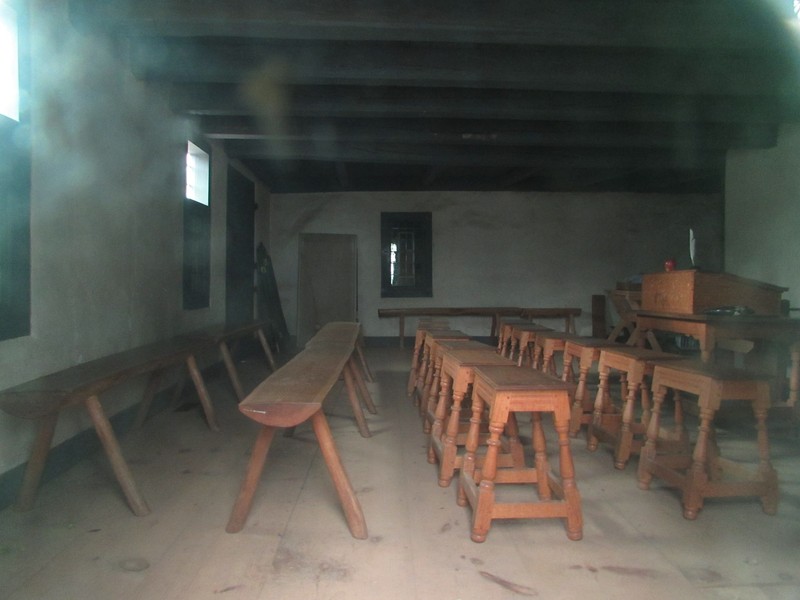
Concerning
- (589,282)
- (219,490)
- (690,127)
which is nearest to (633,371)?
(219,490)

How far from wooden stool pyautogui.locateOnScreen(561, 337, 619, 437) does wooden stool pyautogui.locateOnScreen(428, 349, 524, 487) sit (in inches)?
27.0

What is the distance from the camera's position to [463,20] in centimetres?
312

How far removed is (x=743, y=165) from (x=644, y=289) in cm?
253

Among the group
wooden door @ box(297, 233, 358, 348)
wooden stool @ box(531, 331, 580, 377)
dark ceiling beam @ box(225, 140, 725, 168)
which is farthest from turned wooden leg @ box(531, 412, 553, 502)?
wooden door @ box(297, 233, 358, 348)

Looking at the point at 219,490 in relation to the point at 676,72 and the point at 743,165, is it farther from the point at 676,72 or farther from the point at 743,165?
the point at 743,165

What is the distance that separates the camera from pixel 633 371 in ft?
9.21

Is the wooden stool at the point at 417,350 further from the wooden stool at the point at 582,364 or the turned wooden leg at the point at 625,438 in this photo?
the turned wooden leg at the point at 625,438

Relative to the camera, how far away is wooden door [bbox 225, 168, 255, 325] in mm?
6227

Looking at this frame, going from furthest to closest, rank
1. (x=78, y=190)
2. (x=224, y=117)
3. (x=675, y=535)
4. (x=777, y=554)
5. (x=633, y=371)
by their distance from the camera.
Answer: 1. (x=224, y=117)
2. (x=78, y=190)
3. (x=633, y=371)
4. (x=675, y=535)
5. (x=777, y=554)

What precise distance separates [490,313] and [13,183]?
661 centimetres

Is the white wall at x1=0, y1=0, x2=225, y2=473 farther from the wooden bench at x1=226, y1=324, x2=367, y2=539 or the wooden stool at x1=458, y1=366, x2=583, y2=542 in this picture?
the wooden stool at x1=458, y1=366, x2=583, y2=542

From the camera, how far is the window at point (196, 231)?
15.8 feet

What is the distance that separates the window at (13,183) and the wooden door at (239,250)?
129 inches

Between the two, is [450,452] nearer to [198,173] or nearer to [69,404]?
[69,404]
